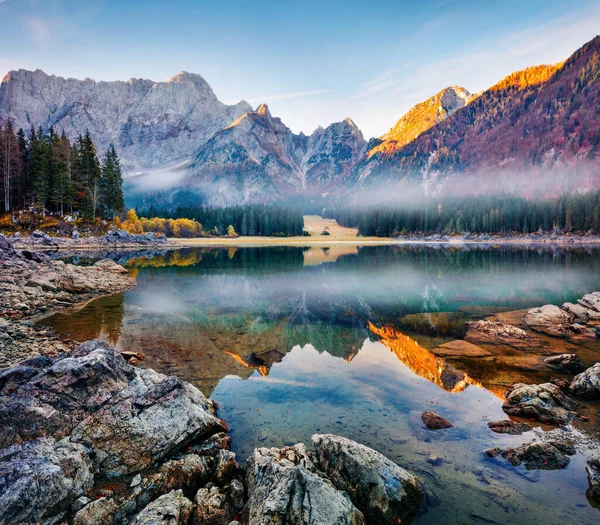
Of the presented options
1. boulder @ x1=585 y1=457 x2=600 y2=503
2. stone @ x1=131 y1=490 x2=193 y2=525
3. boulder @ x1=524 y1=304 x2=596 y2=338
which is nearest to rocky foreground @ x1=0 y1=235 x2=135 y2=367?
stone @ x1=131 y1=490 x2=193 y2=525

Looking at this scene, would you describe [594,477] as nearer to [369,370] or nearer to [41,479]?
[369,370]

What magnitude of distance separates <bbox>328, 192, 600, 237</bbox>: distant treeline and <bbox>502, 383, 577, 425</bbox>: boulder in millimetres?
145674

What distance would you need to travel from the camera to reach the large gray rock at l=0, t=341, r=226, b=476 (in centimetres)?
804

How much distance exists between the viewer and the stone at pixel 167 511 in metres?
6.42

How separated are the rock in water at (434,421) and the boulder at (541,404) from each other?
8.52 ft

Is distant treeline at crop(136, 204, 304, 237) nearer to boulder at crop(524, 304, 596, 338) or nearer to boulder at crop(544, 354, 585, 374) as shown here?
boulder at crop(524, 304, 596, 338)

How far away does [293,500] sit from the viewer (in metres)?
6.38

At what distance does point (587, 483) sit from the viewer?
8250 millimetres

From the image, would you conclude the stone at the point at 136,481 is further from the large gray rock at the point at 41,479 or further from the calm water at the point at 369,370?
the calm water at the point at 369,370

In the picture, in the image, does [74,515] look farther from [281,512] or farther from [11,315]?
[11,315]

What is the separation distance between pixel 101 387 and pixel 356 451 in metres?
7.35

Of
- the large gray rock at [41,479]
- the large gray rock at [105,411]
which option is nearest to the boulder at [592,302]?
the large gray rock at [105,411]

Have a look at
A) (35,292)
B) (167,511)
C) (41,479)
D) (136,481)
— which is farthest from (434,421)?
(35,292)

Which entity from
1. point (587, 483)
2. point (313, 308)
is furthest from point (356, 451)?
point (313, 308)
